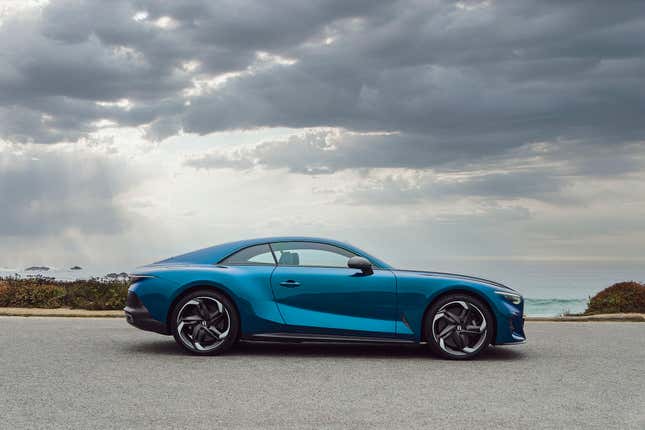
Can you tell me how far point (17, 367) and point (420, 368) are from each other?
14.7 ft

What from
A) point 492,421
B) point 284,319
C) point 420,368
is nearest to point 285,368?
point 284,319

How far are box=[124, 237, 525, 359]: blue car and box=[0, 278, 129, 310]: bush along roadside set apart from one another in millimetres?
7061

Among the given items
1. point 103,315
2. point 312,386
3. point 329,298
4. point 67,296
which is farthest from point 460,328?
point 67,296

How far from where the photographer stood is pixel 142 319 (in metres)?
9.08

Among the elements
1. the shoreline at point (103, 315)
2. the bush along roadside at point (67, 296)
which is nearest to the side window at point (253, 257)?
the shoreline at point (103, 315)

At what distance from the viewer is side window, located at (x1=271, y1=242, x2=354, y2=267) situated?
9.09 m

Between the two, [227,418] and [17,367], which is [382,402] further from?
[17,367]

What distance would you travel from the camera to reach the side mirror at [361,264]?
344 inches

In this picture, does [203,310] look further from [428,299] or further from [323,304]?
[428,299]

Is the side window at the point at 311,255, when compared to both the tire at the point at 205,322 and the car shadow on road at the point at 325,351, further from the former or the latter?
the car shadow on road at the point at 325,351

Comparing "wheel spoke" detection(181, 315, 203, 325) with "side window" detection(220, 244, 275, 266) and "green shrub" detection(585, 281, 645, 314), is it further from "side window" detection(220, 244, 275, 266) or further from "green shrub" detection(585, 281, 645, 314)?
"green shrub" detection(585, 281, 645, 314)

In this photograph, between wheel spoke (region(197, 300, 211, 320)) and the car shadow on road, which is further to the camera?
the car shadow on road

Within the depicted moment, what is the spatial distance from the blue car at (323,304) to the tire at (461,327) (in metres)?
0.01

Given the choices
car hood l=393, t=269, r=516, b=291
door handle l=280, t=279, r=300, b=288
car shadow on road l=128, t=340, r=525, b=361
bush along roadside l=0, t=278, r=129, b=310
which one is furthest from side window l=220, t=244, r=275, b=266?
bush along roadside l=0, t=278, r=129, b=310
